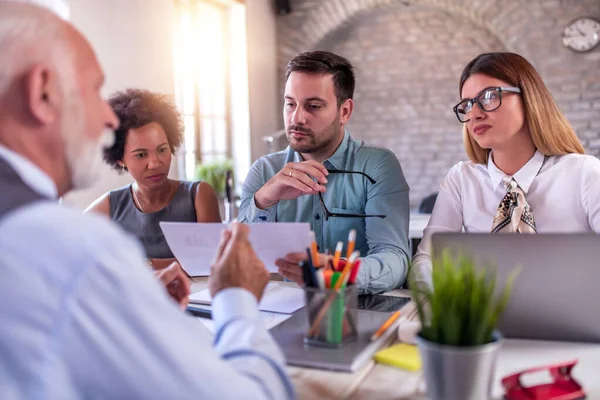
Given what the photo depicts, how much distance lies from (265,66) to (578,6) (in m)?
3.02

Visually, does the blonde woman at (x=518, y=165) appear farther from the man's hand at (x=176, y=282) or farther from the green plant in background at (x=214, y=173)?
the green plant in background at (x=214, y=173)

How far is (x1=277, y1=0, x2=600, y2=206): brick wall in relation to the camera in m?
6.00

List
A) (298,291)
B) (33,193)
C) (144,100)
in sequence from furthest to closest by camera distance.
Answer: (144,100) < (298,291) < (33,193)

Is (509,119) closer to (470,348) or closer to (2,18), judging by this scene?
(470,348)

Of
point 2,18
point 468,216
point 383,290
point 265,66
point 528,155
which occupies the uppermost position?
point 265,66

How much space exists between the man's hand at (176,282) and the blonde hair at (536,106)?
1.16 m

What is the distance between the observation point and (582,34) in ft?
16.9

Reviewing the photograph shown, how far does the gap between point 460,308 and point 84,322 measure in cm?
48

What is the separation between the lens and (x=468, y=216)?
1.82 meters

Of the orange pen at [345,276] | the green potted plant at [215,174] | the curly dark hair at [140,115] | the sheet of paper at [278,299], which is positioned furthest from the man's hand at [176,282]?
the green potted plant at [215,174]

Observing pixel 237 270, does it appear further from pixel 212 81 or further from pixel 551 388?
pixel 212 81

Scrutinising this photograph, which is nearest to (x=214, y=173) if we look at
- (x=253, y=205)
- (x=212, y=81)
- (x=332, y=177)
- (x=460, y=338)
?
(x=212, y=81)

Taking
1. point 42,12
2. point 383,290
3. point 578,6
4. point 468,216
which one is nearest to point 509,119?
point 468,216

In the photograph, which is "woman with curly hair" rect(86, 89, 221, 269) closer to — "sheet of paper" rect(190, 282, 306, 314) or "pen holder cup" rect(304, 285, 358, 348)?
"sheet of paper" rect(190, 282, 306, 314)
